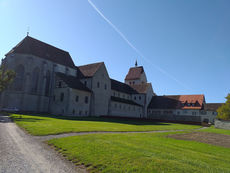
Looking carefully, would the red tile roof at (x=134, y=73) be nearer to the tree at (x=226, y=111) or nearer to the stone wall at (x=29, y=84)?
the tree at (x=226, y=111)

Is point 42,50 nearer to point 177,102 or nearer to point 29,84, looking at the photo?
point 29,84

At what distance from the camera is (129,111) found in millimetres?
62312

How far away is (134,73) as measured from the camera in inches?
3314

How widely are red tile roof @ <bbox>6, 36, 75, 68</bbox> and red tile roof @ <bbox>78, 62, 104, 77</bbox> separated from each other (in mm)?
3693

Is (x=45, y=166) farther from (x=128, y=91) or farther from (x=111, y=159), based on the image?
(x=128, y=91)

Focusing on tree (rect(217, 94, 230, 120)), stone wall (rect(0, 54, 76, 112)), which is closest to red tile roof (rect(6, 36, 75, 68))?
stone wall (rect(0, 54, 76, 112))

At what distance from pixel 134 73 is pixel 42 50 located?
46855 mm

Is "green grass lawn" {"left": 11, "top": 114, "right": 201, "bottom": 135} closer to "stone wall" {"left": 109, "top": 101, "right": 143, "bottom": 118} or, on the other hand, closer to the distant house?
the distant house

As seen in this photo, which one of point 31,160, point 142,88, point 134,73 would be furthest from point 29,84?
point 134,73

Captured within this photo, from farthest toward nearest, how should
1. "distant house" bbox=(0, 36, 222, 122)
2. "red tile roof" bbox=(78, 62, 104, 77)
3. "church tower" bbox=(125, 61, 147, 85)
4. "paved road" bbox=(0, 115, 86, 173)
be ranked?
"church tower" bbox=(125, 61, 147, 85) → "red tile roof" bbox=(78, 62, 104, 77) → "distant house" bbox=(0, 36, 222, 122) → "paved road" bbox=(0, 115, 86, 173)

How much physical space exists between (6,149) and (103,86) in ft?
137

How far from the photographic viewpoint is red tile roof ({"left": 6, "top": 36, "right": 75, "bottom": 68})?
4393cm

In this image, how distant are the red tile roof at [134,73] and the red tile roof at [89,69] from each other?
33.2 m

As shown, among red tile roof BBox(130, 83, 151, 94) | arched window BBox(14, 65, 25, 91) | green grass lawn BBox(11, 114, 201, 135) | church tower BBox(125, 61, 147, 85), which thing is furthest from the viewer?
church tower BBox(125, 61, 147, 85)
